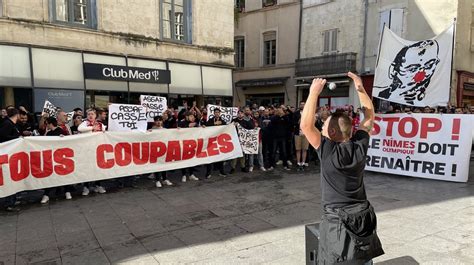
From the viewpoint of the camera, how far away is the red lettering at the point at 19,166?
6.12 m

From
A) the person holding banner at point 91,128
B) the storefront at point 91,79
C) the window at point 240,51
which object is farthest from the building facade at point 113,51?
the window at point 240,51

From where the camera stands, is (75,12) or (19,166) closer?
(19,166)

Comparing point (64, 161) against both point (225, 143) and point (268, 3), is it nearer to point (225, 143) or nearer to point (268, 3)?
point (225, 143)

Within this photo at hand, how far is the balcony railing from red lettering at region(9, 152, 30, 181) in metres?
18.0

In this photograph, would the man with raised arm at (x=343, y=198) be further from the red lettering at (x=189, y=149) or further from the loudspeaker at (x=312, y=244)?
the red lettering at (x=189, y=149)

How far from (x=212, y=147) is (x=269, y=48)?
17.9 meters

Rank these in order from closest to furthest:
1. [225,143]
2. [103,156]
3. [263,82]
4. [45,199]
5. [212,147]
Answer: [45,199]
[103,156]
[212,147]
[225,143]
[263,82]

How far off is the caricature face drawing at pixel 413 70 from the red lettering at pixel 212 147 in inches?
169

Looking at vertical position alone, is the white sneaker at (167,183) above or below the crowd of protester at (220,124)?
below

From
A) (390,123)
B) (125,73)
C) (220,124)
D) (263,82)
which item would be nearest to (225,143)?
(220,124)

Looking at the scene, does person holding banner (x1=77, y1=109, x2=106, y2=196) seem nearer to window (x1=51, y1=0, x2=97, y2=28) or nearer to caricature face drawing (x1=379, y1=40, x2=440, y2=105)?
caricature face drawing (x1=379, y1=40, x2=440, y2=105)

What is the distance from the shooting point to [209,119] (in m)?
9.31

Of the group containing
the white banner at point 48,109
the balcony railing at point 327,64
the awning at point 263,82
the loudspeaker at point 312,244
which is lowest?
the loudspeaker at point 312,244

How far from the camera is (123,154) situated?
293 inches
